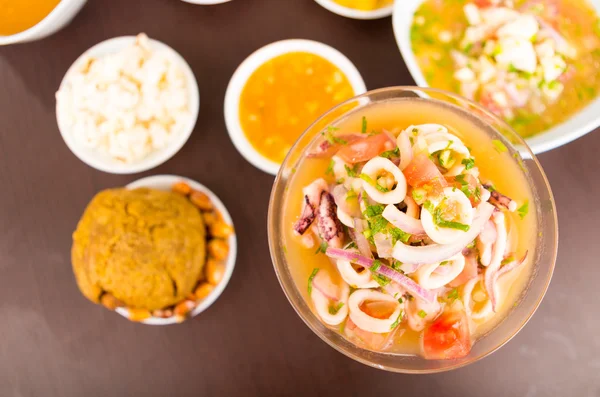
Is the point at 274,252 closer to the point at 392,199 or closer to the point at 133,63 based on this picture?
the point at 392,199

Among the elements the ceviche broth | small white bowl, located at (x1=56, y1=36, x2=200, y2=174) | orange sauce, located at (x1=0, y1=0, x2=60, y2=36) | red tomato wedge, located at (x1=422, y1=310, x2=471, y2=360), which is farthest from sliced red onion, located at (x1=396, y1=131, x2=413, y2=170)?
orange sauce, located at (x1=0, y1=0, x2=60, y2=36)

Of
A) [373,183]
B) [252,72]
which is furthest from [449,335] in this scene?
[252,72]

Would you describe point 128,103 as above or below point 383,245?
below

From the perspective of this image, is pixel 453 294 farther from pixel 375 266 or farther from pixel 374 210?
pixel 374 210

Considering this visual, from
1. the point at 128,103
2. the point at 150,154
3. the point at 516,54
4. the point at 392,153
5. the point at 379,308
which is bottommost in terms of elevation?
the point at 150,154

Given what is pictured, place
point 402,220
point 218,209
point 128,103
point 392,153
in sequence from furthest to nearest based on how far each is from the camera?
point 218,209, point 128,103, point 392,153, point 402,220

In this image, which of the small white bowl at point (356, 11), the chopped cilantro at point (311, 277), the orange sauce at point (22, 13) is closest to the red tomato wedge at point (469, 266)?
the chopped cilantro at point (311, 277)

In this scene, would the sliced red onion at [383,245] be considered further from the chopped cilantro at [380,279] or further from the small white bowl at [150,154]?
the small white bowl at [150,154]

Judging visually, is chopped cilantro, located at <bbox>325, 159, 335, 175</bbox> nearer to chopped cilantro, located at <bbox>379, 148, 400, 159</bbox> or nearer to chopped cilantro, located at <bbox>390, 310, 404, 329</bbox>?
chopped cilantro, located at <bbox>379, 148, 400, 159</bbox>
